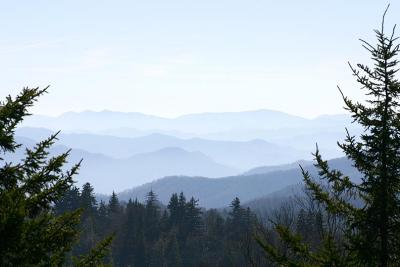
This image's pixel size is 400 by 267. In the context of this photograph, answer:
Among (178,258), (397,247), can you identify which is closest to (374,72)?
(397,247)

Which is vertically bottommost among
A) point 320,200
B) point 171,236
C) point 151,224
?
point 171,236

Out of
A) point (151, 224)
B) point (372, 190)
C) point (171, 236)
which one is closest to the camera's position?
point (372, 190)

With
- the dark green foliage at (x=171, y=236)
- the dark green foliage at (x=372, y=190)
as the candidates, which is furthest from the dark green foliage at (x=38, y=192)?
the dark green foliage at (x=171, y=236)

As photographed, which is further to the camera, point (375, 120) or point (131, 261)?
point (131, 261)

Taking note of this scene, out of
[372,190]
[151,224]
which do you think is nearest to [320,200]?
[372,190]

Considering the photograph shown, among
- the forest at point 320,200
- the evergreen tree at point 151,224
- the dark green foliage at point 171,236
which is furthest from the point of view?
the evergreen tree at point 151,224

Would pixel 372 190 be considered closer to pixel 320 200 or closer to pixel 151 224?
pixel 320 200

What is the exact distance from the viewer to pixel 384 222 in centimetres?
729

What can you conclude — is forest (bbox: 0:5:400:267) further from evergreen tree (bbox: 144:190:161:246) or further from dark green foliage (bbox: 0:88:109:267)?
evergreen tree (bbox: 144:190:161:246)

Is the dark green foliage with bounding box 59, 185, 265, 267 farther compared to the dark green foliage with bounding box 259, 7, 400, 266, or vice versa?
the dark green foliage with bounding box 59, 185, 265, 267

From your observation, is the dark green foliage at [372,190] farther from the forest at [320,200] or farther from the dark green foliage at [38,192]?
the dark green foliage at [38,192]

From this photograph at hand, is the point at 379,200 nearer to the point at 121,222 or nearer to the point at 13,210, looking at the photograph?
the point at 13,210

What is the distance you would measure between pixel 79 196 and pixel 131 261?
15786 millimetres

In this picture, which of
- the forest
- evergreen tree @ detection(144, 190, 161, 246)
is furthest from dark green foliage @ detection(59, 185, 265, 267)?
the forest
